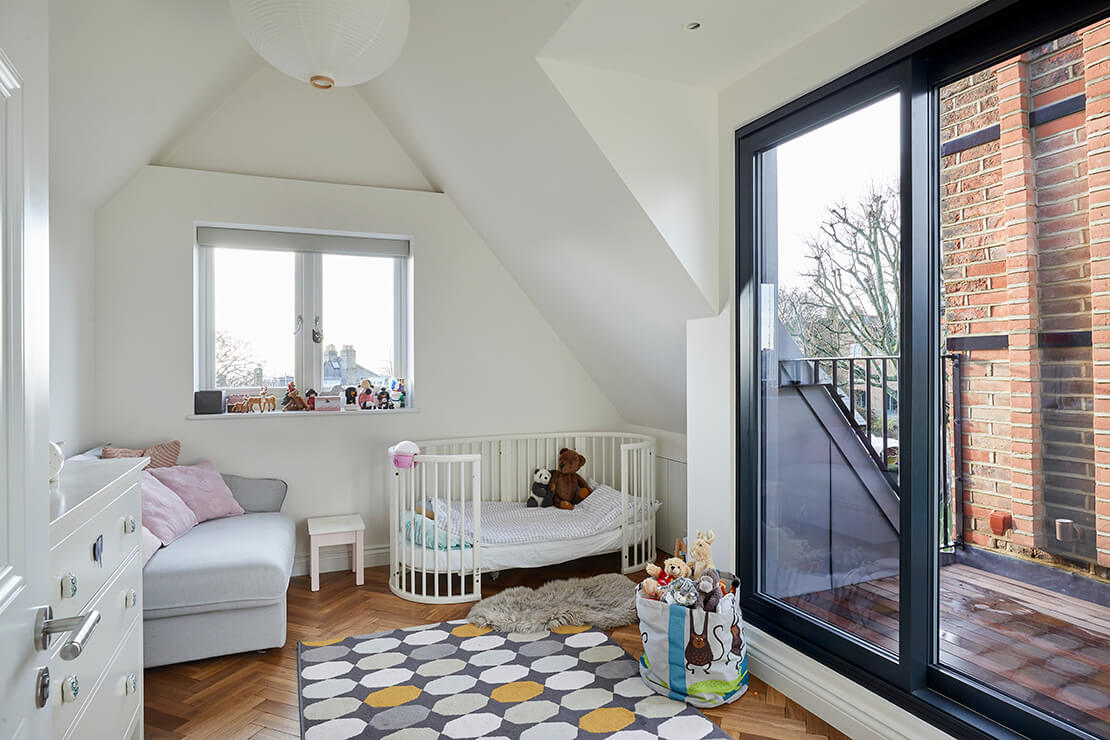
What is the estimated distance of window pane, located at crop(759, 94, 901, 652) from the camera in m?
1.98

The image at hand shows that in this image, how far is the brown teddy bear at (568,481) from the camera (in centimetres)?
402

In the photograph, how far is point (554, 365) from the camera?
4.29m

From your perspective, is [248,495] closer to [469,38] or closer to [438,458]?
[438,458]

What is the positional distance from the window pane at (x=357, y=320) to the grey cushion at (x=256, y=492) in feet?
2.13

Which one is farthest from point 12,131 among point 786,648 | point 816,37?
point 786,648

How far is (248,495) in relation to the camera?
11.3 feet

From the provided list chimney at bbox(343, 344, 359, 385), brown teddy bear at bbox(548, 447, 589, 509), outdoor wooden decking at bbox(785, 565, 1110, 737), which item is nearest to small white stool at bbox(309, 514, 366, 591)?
chimney at bbox(343, 344, 359, 385)

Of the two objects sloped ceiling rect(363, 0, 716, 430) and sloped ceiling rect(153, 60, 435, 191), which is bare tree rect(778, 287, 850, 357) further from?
sloped ceiling rect(153, 60, 435, 191)

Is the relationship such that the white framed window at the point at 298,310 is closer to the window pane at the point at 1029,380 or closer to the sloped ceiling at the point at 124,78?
the sloped ceiling at the point at 124,78

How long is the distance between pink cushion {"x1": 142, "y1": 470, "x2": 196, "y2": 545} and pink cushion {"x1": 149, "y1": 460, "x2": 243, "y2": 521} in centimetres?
5

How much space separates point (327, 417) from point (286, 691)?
1676mm

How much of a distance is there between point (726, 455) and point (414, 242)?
2.33 metres

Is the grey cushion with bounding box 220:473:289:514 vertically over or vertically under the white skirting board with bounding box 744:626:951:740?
over

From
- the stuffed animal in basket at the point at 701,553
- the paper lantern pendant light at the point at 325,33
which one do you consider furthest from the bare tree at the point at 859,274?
the paper lantern pendant light at the point at 325,33
